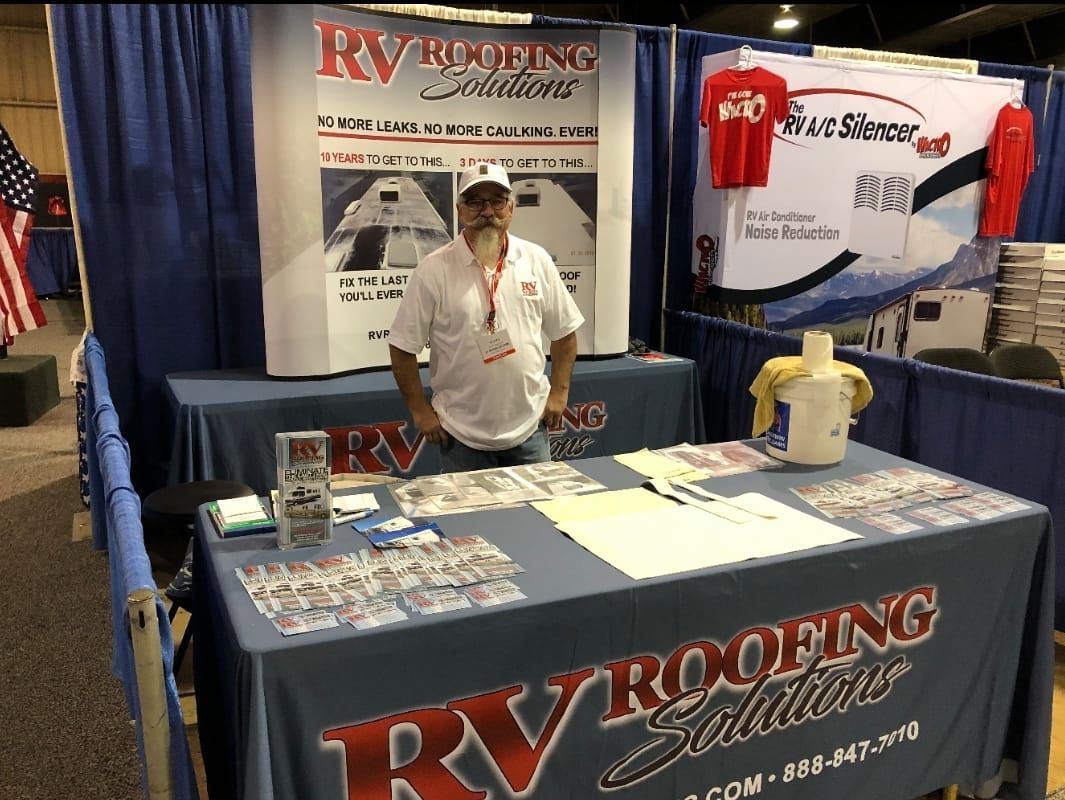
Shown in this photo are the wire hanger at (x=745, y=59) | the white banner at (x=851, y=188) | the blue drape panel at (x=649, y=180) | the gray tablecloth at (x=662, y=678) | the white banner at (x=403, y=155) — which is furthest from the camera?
the white banner at (x=851, y=188)

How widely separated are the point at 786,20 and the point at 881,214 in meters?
4.86

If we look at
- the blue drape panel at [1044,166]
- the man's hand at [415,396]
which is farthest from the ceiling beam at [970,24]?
the man's hand at [415,396]

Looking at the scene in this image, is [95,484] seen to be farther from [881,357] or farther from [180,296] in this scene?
[881,357]

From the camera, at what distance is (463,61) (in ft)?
12.1

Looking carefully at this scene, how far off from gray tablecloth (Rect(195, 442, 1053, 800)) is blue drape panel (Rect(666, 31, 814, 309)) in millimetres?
2885

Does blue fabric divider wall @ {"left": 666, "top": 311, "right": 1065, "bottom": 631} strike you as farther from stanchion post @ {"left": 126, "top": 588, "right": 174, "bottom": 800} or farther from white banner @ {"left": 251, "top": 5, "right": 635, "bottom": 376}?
stanchion post @ {"left": 126, "top": 588, "right": 174, "bottom": 800}

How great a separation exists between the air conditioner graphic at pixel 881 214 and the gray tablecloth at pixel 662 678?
338cm

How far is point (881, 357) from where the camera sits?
11.0 ft

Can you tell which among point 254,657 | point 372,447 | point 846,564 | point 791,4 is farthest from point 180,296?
point 791,4

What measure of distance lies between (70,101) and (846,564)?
3.35 meters

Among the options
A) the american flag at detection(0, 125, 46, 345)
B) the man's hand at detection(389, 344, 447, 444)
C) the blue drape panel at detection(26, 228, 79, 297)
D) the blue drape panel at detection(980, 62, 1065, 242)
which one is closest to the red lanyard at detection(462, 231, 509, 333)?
the man's hand at detection(389, 344, 447, 444)

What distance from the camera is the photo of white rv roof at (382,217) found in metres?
3.48

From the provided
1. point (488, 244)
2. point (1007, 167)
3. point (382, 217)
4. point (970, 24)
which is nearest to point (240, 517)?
point (488, 244)

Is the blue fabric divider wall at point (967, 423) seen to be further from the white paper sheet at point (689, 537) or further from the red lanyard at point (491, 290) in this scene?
the red lanyard at point (491, 290)
